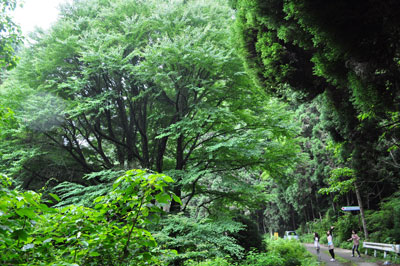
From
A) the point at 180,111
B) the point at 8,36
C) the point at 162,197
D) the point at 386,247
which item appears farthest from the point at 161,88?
the point at 386,247

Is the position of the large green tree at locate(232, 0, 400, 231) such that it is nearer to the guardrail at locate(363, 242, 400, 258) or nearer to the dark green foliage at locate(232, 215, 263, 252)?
the guardrail at locate(363, 242, 400, 258)

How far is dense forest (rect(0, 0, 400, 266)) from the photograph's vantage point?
186 centimetres

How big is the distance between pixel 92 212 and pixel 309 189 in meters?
23.4

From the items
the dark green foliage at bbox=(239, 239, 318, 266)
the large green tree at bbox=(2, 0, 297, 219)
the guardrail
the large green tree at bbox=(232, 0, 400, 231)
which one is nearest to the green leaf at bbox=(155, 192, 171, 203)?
the large green tree at bbox=(232, 0, 400, 231)

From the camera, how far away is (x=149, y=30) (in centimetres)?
886

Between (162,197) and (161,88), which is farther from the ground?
(161,88)

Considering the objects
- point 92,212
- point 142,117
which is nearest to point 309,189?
point 142,117

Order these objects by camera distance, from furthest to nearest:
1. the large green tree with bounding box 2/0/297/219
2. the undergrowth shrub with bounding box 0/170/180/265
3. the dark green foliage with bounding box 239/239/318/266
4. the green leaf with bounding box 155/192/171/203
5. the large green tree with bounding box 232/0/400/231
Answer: the large green tree with bounding box 2/0/297/219
the dark green foliage with bounding box 239/239/318/266
the large green tree with bounding box 232/0/400/231
the green leaf with bounding box 155/192/171/203
the undergrowth shrub with bounding box 0/170/180/265

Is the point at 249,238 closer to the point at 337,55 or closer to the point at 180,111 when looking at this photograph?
the point at 180,111

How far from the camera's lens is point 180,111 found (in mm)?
8836

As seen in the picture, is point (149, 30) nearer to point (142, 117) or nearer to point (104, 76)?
point (104, 76)

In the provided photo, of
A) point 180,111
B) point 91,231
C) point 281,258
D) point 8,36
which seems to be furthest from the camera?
point 180,111

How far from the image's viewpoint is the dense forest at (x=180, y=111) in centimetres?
186

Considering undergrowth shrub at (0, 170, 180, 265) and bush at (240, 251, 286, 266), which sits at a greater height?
undergrowth shrub at (0, 170, 180, 265)
